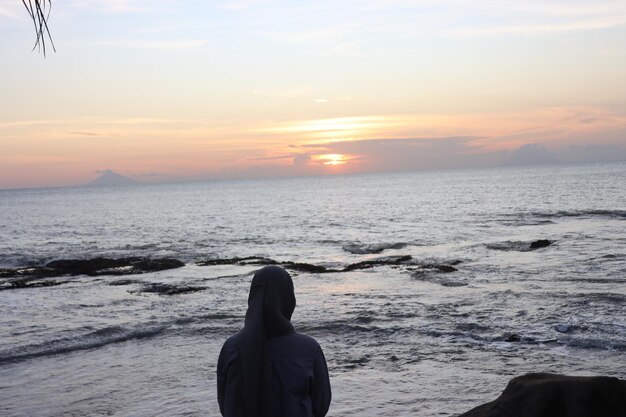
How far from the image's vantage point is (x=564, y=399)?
5.59 metres

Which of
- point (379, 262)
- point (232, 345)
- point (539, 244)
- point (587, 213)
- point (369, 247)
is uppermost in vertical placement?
point (232, 345)

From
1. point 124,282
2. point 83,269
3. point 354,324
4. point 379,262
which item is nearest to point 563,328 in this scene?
point 354,324

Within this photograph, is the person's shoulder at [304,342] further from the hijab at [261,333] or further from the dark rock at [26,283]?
the dark rock at [26,283]

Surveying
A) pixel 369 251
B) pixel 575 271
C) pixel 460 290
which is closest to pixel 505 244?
pixel 369 251

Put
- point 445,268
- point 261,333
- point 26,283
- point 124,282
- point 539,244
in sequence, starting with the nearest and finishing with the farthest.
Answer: point 261,333 < point 124,282 < point 445,268 < point 26,283 < point 539,244

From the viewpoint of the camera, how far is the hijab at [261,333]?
3.05 m

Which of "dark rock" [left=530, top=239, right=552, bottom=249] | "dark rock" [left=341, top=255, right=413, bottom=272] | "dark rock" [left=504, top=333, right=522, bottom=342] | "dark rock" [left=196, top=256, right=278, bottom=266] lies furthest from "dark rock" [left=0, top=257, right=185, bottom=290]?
"dark rock" [left=504, top=333, right=522, bottom=342]

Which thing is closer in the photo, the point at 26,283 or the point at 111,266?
the point at 26,283

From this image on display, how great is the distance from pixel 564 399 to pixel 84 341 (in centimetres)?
982

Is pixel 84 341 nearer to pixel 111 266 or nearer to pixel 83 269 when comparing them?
pixel 83 269

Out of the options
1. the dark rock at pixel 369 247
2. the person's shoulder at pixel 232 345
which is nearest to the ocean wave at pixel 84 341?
the person's shoulder at pixel 232 345

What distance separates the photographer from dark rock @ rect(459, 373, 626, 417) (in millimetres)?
5559

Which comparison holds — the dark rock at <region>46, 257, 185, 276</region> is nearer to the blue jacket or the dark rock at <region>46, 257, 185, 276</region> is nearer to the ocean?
the ocean

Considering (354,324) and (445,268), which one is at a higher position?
(354,324)
